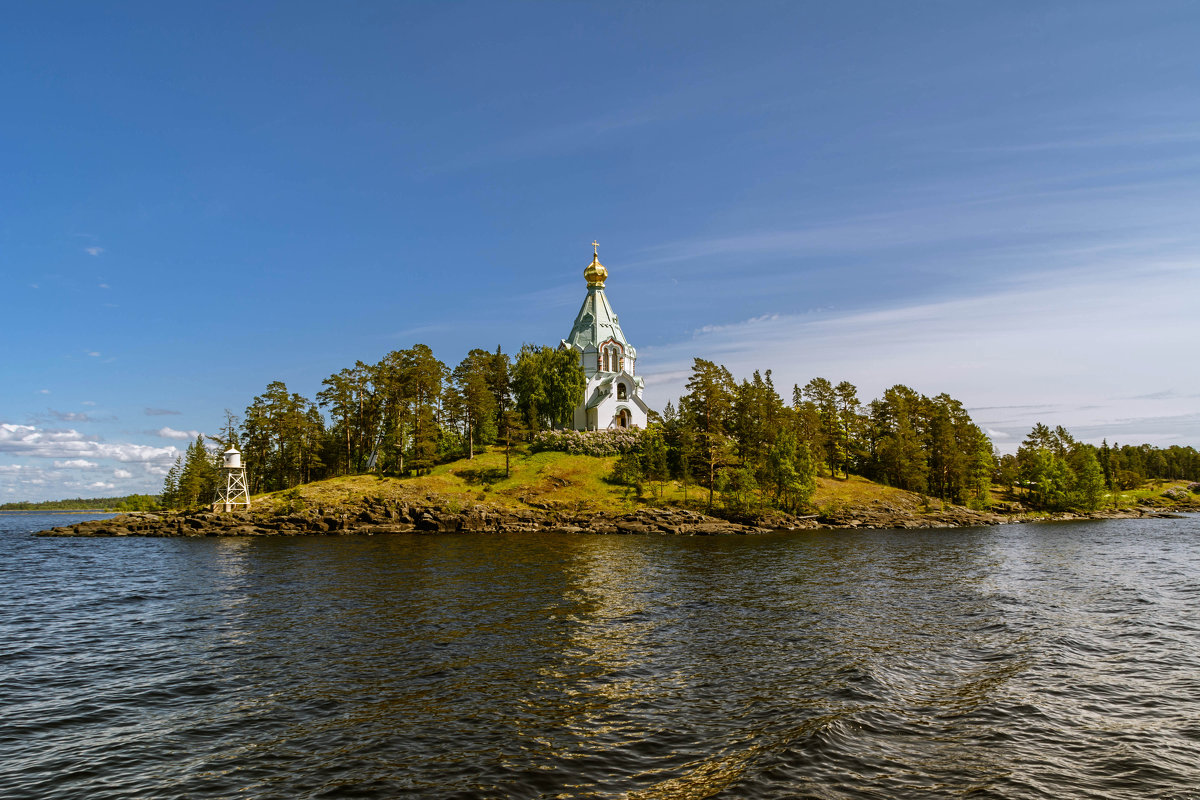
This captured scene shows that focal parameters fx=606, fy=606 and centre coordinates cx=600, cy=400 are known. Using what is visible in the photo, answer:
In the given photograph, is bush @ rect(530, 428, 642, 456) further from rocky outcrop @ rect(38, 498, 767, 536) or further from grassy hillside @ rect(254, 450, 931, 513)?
rocky outcrop @ rect(38, 498, 767, 536)

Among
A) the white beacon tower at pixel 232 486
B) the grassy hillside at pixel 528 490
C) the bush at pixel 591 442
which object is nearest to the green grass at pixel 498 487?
the grassy hillside at pixel 528 490

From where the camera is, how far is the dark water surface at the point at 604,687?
11250 millimetres

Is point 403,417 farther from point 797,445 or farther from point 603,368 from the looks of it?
point 797,445

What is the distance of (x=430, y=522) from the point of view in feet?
223

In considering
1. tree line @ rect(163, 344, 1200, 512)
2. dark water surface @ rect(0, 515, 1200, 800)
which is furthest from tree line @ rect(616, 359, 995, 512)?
dark water surface @ rect(0, 515, 1200, 800)

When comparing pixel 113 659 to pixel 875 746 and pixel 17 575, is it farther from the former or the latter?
pixel 17 575

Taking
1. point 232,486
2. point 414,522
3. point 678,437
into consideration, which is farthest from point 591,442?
point 232,486

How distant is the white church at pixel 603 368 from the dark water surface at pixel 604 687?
200 feet

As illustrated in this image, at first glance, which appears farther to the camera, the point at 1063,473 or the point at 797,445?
the point at 1063,473

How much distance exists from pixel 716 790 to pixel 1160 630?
2130cm

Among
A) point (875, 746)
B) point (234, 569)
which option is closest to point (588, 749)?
point (875, 746)

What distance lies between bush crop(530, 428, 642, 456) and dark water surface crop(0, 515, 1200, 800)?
53.2 m

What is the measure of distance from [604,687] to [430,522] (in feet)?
183

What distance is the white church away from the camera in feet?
311
